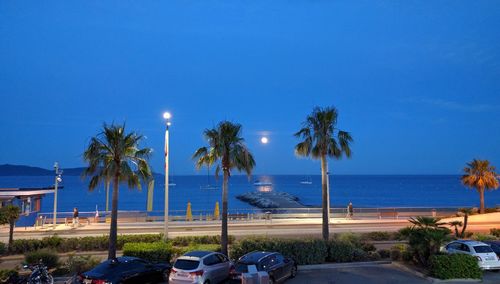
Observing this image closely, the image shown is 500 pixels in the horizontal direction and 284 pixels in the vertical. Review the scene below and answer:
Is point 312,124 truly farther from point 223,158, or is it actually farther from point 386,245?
point 386,245

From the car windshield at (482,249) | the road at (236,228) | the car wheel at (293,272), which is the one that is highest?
the car windshield at (482,249)

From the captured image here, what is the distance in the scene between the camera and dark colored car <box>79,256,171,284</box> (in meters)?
14.6

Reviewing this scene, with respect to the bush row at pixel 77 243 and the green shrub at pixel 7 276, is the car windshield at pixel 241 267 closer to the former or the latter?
the green shrub at pixel 7 276

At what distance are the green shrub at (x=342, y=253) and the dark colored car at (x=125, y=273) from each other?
28.5 feet

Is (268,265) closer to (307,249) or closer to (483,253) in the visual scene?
(307,249)

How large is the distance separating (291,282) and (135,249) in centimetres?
766

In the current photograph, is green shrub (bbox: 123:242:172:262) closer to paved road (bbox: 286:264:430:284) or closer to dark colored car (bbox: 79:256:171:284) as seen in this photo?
dark colored car (bbox: 79:256:171:284)

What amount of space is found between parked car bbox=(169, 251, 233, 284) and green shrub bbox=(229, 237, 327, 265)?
469cm

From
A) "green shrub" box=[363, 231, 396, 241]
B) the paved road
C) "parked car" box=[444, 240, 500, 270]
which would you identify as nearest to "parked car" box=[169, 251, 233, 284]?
the paved road

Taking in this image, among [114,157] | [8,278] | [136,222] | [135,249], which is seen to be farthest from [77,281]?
[136,222]

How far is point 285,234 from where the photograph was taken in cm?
3312

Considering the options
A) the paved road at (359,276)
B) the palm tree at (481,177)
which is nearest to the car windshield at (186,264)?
the paved road at (359,276)

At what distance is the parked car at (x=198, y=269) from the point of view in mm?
15117

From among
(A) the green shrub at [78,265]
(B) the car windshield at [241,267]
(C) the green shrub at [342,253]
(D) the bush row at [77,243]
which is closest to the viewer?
(B) the car windshield at [241,267]
